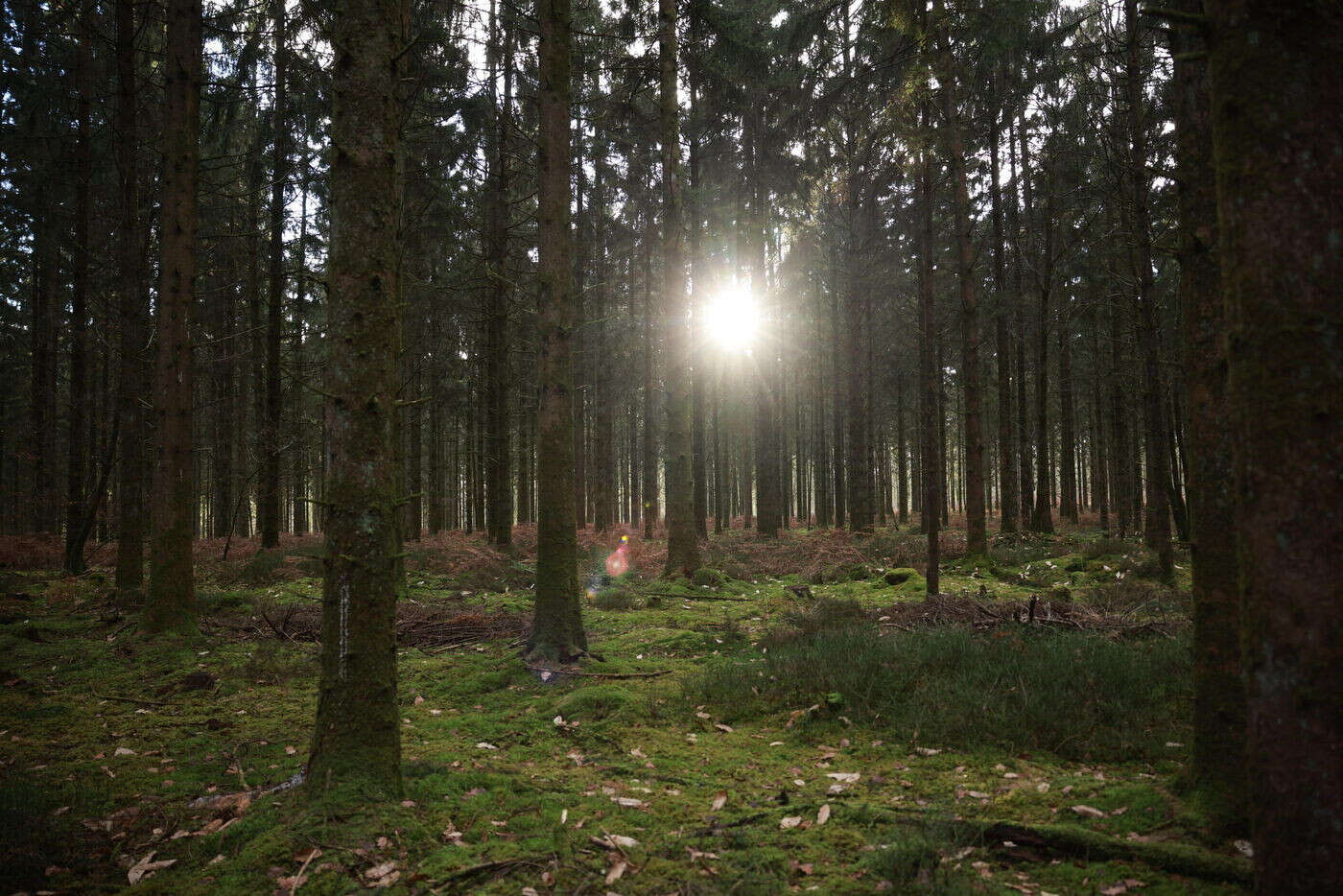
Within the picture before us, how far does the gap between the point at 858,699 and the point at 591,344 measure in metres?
21.8

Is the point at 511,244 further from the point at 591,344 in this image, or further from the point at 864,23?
the point at 864,23

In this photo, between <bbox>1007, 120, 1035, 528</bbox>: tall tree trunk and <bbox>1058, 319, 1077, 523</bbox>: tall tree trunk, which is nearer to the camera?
<bbox>1007, 120, 1035, 528</bbox>: tall tree trunk

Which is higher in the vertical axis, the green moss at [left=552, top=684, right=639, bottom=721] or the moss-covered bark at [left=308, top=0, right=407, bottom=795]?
the moss-covered bark at [left=308, top=0, right=407, bottom=795]

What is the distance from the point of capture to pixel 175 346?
26.1 feet

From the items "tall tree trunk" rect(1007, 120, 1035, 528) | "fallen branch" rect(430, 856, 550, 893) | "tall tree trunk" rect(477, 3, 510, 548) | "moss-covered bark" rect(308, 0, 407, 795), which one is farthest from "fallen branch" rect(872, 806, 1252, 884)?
"tall tree trunk" rect(1007, 120, 1035, 528)

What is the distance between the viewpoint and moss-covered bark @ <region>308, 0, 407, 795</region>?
3.58 metres

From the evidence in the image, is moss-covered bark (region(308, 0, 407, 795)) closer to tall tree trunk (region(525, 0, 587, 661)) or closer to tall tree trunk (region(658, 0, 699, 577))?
tall tree trunk (region(525, 0, 587, 661))

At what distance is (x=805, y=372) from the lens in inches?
1421

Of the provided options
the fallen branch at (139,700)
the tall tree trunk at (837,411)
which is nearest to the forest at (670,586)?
the fallen branch at (139,700)

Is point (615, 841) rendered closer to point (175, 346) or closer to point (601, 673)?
point (601, 673)

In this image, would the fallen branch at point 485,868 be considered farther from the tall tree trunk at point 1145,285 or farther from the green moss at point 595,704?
the tall tree trunk at point 1145,285

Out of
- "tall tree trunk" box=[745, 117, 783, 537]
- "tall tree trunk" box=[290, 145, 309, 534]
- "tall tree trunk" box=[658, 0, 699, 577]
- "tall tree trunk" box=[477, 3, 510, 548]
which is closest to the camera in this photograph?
"tall tree trunk" box=[658, 0, 699, 577]

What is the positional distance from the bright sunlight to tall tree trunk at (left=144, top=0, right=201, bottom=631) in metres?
13.8

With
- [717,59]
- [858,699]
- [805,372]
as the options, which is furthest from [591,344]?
[858,699]
